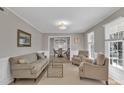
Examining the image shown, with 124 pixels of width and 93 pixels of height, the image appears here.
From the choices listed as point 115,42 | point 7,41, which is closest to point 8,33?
point 7,41

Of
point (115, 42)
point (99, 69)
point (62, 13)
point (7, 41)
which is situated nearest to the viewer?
point (7, 41)

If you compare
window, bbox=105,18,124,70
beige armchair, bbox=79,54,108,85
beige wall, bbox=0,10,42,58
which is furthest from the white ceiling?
beige armchair, bbox=79,54,108,85

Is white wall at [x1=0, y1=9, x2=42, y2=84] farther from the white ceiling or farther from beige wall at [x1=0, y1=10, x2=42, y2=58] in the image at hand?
the white ceiling

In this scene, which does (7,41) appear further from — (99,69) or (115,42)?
(115,42)

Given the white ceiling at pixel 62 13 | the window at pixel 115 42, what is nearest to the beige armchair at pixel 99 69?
the window at pixel 115 42

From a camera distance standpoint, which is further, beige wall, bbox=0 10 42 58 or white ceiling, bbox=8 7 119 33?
white ceiling, bbox=8 7 119 33

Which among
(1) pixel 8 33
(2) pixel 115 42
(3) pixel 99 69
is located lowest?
(3) pixel 99 69

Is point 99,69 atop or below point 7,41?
below

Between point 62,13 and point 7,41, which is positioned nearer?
point 7,41

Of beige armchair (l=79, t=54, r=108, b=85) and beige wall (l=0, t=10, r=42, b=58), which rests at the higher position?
beige wall (l=0, t=10, r=42, b=58)

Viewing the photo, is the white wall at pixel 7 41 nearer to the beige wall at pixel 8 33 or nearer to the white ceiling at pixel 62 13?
the beige wall at pixel 8 33

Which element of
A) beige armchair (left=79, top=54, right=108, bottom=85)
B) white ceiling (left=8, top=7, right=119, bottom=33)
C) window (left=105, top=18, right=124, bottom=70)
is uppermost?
white ceiling (left=8, top=7, right=119, bottom=33)
